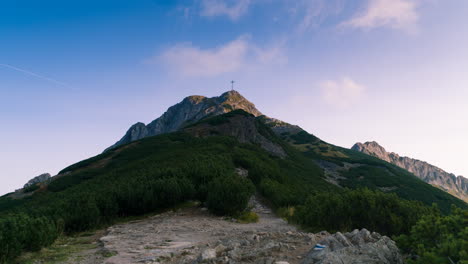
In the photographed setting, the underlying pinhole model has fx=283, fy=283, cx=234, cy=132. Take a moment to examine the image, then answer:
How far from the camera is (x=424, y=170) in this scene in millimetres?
171750

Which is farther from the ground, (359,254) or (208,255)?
(359,254)

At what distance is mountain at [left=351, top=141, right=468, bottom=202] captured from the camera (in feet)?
538

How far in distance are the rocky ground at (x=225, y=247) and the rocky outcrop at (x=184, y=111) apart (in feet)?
336

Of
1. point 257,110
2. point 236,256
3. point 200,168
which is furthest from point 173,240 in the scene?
point 257,110

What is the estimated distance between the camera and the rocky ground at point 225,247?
→ 5113 millimetres

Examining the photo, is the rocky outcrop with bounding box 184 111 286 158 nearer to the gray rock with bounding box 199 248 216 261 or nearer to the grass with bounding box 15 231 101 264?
the grass with bounding box 15 231 101 264

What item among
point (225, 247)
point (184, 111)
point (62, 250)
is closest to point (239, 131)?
point (62, 250)

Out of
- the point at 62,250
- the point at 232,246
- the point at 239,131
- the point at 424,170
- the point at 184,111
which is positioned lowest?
the point at 62,250

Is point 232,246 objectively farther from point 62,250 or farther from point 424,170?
point 424,170

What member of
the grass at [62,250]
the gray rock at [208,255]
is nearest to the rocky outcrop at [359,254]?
the gray rock at [208,255]

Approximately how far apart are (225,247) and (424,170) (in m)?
203

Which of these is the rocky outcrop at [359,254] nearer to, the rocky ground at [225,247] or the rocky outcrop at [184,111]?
the rocky ground at [225,247]

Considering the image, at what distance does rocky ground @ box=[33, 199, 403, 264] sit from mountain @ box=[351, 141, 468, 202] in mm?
166374

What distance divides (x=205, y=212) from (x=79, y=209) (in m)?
6.01
